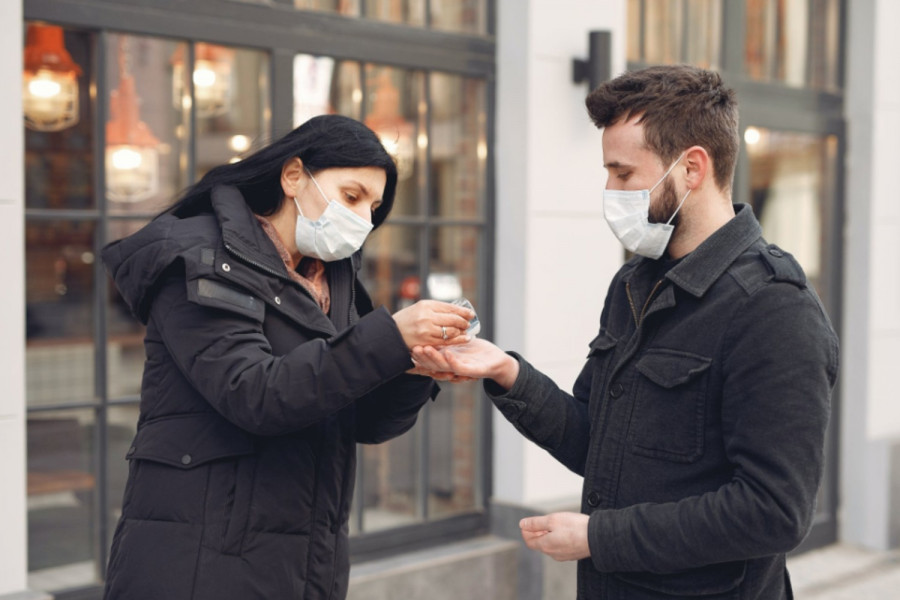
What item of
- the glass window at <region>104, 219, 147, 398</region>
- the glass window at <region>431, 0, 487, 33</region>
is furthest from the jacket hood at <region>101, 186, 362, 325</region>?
the glass window at <region>431, 0, 487, 33</region>

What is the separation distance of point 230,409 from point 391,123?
2748mm

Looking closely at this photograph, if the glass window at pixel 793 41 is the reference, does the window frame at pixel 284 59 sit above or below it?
below

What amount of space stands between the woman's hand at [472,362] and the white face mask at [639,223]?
15.4 inches

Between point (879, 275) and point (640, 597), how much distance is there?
15.8ft

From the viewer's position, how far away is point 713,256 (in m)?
2.07

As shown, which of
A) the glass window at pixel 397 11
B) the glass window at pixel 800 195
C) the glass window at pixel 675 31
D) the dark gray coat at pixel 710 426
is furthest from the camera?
the glass window at pixel 800 195

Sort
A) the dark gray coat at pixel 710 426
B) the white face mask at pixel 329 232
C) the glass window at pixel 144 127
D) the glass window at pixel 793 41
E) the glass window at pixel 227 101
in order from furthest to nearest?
the glass window at pixel 793 41 < the glass window at pixel 227 101 < the glass window at pixel 144 127 < the white face mask at pixel 329 232 < the dark gray coat at pixel 710 426

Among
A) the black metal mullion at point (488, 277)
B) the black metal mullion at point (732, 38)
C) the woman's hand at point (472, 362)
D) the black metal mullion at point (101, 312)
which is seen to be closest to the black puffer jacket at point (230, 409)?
the woman's hand at point (472, 362)

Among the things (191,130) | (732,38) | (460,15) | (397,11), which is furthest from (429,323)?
(732,38)

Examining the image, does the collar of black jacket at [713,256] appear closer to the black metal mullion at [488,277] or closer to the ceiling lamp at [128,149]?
the ceiling lamp at [128,149]

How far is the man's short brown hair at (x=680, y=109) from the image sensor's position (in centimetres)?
210

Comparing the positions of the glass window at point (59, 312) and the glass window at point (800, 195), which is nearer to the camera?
the glass window at point (59, 312)

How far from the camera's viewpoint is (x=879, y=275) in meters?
6.30

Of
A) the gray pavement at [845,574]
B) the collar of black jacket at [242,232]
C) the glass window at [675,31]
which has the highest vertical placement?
the glass window at [675,31]
